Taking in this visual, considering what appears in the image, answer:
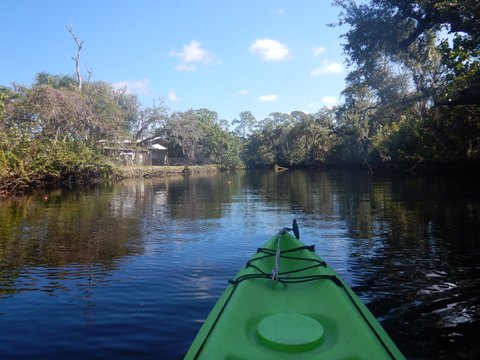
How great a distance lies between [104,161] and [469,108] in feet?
81.8

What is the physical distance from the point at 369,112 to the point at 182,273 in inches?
1423

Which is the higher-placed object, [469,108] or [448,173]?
[469,108]

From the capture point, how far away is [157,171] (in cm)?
4619

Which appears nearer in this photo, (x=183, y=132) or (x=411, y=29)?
(x=411, y=29)

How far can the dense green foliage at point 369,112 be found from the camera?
14445 mm

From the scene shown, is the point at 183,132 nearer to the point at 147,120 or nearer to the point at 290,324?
the point at 147,120

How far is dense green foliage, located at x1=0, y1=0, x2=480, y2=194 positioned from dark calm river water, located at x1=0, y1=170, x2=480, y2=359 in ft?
12.9

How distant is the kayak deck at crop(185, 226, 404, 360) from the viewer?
2.48 m

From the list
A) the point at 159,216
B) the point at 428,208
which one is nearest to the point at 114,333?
the point at 159,216

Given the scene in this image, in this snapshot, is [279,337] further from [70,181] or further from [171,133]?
[171,133]

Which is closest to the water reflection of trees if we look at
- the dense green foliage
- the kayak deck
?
the kayak deck

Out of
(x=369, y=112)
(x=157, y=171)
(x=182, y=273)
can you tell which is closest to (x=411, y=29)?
(x=182, y=273)

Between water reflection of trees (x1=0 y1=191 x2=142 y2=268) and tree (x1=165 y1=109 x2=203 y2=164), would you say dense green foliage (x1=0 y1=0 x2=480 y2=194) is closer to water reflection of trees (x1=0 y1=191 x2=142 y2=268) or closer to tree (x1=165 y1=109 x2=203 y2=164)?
tree (x1=165 y1=109 x2=203 y2=164)

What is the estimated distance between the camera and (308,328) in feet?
8.93
